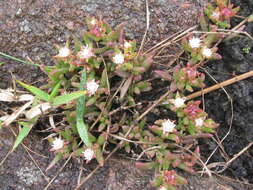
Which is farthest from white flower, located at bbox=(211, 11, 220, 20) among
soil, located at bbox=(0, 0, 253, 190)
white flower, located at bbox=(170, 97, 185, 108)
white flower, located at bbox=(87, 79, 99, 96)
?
white flower, located at bbox=(87, 79, 99, 96)

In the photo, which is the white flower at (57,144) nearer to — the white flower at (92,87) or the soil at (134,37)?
the soil at (134,37)

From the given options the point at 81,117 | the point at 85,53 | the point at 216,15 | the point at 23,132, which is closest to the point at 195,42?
the point at 216,15

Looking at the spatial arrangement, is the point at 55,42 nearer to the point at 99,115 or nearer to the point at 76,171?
the point at 99,115

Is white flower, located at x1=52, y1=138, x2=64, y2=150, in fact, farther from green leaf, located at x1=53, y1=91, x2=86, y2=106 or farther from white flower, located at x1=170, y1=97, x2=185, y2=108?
white flower, located at x1=170, y1=97, x2=185, y2=108

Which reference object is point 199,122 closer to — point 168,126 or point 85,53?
point 168,126

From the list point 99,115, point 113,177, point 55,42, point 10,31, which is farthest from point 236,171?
point 10,31

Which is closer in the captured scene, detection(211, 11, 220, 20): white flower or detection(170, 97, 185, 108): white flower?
detection(170, 97, 185, 108): white flower
